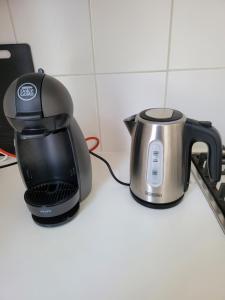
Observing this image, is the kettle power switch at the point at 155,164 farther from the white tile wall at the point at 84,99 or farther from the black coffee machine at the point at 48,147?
the white tile wall at the point at 84,99

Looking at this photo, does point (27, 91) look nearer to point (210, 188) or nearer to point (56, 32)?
point (56, 32)

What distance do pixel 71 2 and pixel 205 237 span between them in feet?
2.11

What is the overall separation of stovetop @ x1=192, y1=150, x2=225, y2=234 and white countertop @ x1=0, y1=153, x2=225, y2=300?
0.05ft

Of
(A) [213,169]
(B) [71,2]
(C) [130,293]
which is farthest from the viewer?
(B) [71,2]

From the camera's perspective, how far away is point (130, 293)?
0.35m

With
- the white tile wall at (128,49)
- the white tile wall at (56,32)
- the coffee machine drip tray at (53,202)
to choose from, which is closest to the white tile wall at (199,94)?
the white tile wall at (128,49)

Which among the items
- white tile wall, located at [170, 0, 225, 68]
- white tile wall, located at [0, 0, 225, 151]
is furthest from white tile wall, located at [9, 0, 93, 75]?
white tile wall, located at [170, 0, 225, 68]

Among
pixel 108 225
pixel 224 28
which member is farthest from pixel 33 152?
pixel 224 28

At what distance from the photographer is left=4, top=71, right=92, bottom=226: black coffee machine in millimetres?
369

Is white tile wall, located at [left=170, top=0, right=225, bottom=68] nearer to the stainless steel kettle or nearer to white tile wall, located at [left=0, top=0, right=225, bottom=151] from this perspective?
white tile wall, located at [left=0, top=0, right=225, bottom=151]

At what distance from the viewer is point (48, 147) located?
49 centimetres

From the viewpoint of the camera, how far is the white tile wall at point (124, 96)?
2.12ft

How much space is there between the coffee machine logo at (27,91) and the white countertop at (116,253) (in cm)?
28

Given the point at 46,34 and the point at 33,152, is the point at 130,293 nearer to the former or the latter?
the point at 33,152
